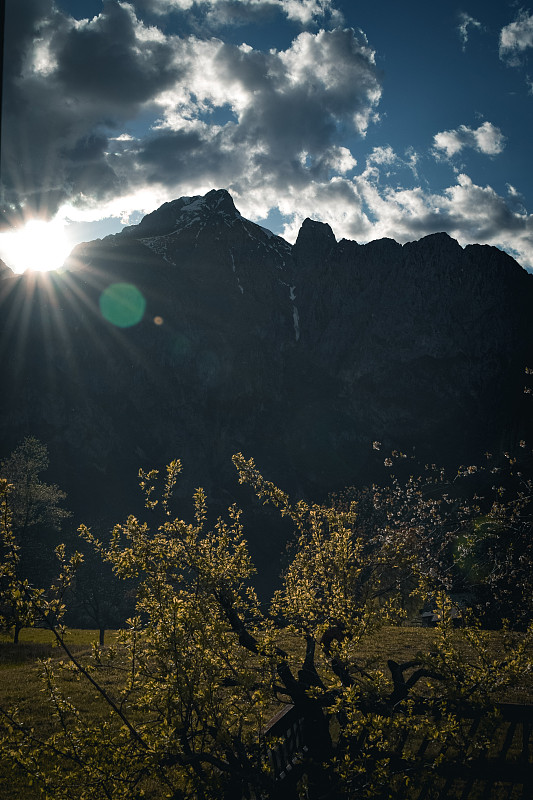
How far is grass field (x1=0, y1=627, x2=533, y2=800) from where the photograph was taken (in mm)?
10312

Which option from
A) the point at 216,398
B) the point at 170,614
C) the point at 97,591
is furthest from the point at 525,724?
the point at 216,398

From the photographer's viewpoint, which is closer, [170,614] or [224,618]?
[170,614]

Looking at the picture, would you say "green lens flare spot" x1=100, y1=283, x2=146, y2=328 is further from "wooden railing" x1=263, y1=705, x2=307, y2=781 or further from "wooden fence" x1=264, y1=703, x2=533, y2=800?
"wooden fence" x1=264, y1=703, x2=533, y2=800

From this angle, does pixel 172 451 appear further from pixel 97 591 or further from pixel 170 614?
pixel 170 614

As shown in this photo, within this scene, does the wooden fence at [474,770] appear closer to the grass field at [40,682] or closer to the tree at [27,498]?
the grass field at [40,682]

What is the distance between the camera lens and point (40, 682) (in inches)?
724

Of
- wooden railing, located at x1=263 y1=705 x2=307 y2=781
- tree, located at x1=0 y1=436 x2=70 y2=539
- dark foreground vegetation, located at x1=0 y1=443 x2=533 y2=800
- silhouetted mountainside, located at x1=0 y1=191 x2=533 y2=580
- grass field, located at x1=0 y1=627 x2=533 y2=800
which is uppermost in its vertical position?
silhouetted mountainside, located at x1=0 y1=191 x2=533 y2=580

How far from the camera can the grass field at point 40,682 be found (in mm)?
10312

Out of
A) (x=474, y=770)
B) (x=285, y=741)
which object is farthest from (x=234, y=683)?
(x=474, y=770)

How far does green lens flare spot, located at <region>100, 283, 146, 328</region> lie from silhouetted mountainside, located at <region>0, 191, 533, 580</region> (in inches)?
66.9

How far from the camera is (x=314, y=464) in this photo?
161 m

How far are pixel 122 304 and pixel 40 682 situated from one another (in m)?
176

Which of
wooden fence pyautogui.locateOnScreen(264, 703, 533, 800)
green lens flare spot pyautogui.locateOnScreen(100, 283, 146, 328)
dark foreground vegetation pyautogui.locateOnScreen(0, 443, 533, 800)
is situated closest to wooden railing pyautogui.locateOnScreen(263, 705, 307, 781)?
wooden fence pyautogui.locateOnScreen(264, 703, 533, 800)

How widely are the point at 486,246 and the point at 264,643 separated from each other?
19366 cm
